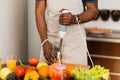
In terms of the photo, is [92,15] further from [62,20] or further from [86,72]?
[86,72]

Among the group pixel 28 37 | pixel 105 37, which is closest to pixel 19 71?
pixel 105 37

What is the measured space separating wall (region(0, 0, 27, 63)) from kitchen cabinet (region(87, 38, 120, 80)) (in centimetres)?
69

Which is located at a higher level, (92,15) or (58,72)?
Answer: (92,15)

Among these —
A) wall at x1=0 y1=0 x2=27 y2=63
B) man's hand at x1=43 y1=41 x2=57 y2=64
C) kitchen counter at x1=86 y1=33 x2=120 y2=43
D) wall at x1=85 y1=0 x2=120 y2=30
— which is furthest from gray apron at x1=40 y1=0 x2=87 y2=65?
wall at x1=85 y1=0 x2=120 y2=30

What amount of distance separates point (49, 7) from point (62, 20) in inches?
15.7

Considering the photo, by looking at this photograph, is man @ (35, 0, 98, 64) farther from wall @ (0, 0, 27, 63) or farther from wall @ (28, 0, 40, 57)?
wall @ (28, 0, 40, 57)

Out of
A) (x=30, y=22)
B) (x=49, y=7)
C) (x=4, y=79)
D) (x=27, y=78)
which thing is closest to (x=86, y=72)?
(x=27, y=78)

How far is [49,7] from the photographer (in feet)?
6.45

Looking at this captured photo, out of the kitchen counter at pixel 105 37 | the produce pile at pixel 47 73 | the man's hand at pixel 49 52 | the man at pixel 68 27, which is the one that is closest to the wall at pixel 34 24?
the kitchen counter at pixel 105 37

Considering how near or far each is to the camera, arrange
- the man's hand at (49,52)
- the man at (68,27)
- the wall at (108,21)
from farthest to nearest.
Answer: the wall at (108,21)
the man at (68,27)
the man's hand at (49,52)

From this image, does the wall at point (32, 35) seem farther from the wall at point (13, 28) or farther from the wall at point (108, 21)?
the wall at point (108, 21)

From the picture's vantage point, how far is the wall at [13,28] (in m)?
2.28

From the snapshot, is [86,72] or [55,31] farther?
[55,31]

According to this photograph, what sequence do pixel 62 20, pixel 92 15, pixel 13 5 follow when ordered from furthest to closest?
pixel 13 5
pixel 92 15
pixel 62 20
